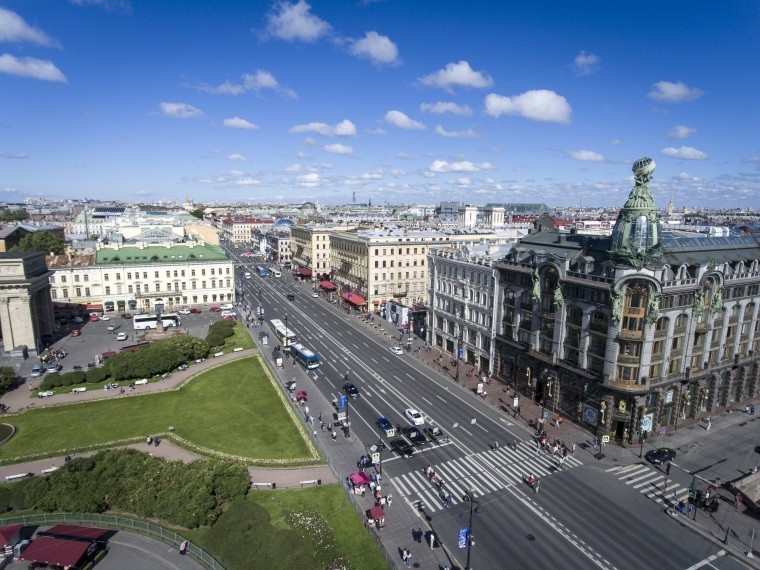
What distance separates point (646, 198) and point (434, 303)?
4321 centimetres

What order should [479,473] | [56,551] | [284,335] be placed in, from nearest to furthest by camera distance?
[56,551], [479,473], [284,335]

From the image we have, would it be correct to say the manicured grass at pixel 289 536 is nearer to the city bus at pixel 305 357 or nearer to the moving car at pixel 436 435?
the moving car at pixel 436 435

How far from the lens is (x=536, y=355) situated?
6412cm

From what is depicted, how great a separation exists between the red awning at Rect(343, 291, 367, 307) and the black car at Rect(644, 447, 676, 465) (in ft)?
246

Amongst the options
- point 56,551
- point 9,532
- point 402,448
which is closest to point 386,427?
point 402,448

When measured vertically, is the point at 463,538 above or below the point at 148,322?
above

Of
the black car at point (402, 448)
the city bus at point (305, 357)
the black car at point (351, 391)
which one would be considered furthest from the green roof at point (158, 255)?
the black car at point (402, 448)

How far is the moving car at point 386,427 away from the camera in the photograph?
54053mm

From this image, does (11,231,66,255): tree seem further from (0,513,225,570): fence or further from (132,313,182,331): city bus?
(0,513,225,570): fence

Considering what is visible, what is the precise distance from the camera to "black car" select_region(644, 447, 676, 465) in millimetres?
50438

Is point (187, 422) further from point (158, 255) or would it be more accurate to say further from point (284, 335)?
point (158, 255)

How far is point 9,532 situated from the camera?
3659 centimetres

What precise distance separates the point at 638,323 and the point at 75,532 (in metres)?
55.7

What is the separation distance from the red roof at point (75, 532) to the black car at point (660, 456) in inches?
2026
